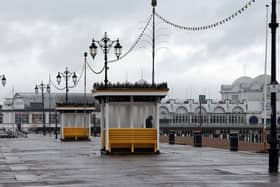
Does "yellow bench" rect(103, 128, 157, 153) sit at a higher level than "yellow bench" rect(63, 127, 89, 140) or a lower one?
higher

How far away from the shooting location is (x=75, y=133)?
59781 mm

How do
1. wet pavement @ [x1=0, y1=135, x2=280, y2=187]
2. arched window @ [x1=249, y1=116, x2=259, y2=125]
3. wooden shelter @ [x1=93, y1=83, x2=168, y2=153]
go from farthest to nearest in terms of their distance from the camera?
arched window @ [x1=249, y1=116, x2=259, y2=125]
wooden shelter @ [x1=93, y1=83, x2=168, y2=153]
wet pavement @ [x1=0, y1=135, x2=280, y2=187]

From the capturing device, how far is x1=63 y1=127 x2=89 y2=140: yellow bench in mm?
59750

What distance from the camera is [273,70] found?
2123cm

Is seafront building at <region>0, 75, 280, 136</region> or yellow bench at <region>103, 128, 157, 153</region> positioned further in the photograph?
seafront building at <region>0, 75, 280, 136</region>

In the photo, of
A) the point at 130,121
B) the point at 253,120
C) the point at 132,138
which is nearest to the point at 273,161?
the point at 132,138

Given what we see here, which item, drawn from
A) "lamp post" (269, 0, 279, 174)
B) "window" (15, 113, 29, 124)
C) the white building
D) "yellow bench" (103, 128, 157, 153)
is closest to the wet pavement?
"lamp post" (269, 0, 279, 174)

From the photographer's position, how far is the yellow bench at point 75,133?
59.8 metres

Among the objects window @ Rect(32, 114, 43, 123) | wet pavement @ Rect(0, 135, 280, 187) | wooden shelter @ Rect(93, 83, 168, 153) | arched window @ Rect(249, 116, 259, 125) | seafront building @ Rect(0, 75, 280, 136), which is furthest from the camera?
arched window @ Rect(249, 116, 259, 125)

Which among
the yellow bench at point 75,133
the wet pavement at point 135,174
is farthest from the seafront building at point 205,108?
the wet pavement at point 135,174

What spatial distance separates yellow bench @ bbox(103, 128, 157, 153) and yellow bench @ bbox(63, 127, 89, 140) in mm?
28653

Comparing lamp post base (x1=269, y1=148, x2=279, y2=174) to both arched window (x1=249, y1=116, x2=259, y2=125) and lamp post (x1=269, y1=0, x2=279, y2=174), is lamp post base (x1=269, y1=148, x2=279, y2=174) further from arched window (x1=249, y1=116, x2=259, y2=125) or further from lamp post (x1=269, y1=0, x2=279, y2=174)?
arched window (x1=249, y1=116, x2=259, y2=125)

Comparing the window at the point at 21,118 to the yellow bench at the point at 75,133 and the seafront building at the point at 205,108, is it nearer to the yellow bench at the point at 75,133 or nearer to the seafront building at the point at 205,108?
the seafront building at the point at 205,108

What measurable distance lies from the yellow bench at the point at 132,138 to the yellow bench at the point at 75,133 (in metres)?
28.7
